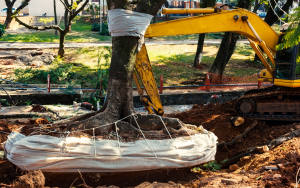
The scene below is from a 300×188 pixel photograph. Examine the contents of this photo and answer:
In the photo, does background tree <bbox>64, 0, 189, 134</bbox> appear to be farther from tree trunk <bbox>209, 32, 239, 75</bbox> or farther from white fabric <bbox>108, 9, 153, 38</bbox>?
tree trunk <bbox>209, 32, 239, 75</bbox>

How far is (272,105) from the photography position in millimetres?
9203

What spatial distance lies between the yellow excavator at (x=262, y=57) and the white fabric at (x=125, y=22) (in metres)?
1.88

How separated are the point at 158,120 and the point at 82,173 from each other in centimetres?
186

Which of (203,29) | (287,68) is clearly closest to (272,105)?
(287,68)

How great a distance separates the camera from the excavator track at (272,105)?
355 inches

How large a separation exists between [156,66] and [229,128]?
945 cm

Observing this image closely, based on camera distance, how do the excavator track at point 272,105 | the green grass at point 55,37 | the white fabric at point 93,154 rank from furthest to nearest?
the green grass at point 55,37 < the excavator track at point 272,105 < the white fabric at point 93,154

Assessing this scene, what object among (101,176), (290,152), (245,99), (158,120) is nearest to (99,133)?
(101,176)

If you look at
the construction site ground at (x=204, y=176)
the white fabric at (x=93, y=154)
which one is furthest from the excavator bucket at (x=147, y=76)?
the white fabric at (x=93, y=154)

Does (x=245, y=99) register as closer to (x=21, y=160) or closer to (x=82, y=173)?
(x=82, y=173)

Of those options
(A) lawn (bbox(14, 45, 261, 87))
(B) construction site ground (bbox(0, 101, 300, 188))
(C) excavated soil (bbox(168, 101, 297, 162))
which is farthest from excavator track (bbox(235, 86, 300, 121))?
(A) lawn (bbox(14, 45, 261, 87))

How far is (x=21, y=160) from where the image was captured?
473 centimetres

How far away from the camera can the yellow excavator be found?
8109mm

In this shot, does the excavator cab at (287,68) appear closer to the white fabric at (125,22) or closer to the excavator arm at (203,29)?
the excavator arm at (203,29)
